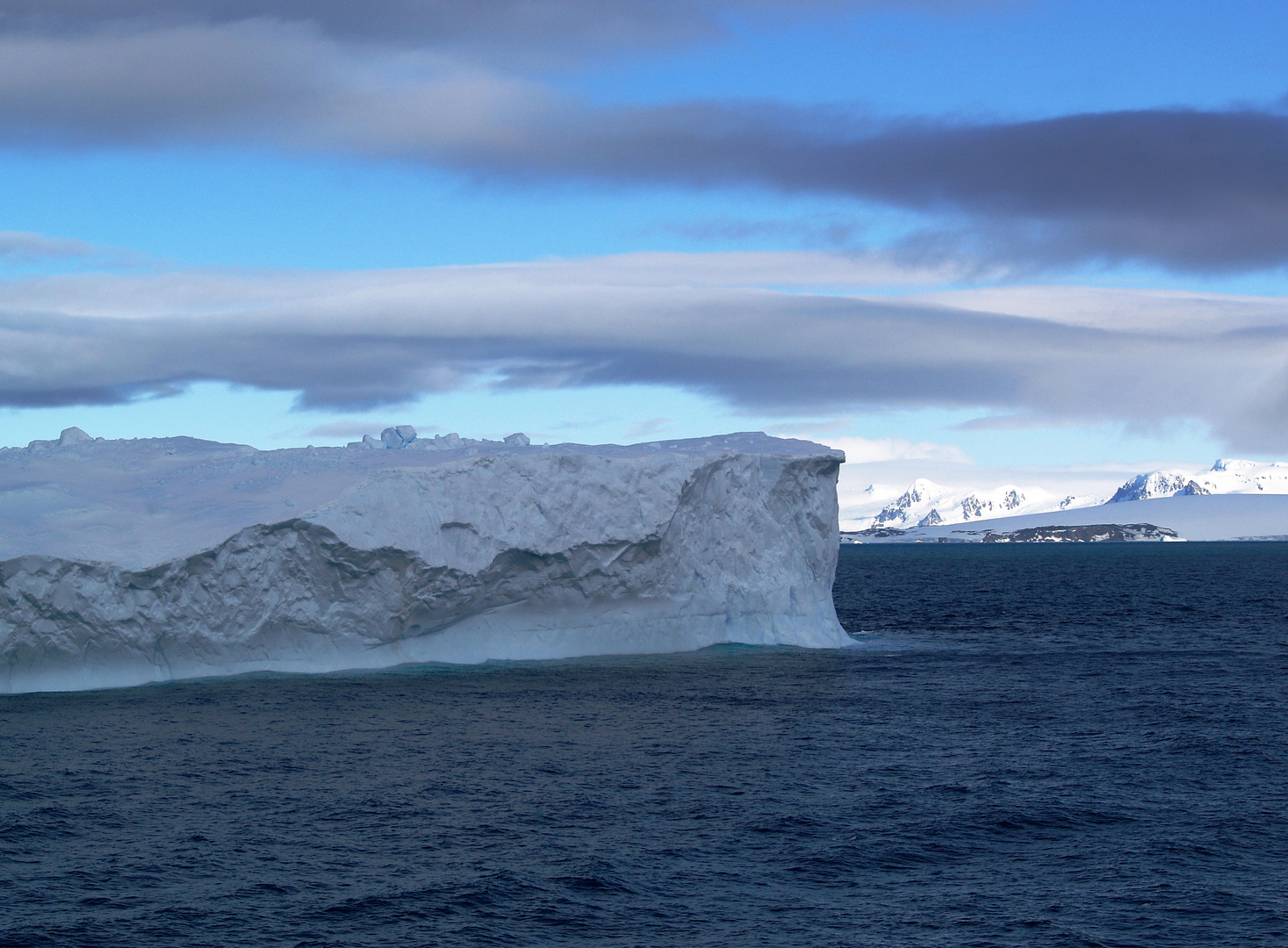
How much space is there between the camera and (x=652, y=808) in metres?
17.1

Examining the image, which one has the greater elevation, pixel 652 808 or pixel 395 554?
pixel 395 554

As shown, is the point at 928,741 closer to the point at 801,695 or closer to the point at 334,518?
the point at 801,695

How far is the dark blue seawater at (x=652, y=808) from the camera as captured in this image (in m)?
12.9

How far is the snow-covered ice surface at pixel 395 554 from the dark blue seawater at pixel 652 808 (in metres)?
1.34

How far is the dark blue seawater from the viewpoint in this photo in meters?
12.9

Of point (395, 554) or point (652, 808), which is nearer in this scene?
point (652, 808)

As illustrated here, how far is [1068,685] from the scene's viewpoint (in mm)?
28141

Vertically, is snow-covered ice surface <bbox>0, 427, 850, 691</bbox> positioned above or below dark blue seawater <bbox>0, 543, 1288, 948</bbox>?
above

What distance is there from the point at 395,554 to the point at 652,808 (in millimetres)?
13028

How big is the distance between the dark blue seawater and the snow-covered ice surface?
1340 mm

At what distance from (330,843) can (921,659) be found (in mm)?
20800

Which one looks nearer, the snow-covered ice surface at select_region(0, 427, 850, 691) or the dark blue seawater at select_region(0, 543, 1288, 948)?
the dark blue seawater at select_region(0, 543, 1288, 948)

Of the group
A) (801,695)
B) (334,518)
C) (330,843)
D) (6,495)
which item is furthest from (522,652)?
(330,843)

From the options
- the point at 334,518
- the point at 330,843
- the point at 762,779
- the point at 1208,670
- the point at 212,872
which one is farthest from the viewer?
the point at 1208,670
